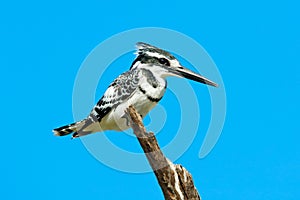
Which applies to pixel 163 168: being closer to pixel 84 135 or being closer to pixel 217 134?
pixel 217 134

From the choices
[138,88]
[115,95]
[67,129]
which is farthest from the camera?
[67,129]

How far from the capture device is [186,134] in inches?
347

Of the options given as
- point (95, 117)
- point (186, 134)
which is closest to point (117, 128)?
point (95, 117)

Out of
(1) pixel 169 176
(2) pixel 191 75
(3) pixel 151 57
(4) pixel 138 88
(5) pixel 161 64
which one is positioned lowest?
(1) pixel 169 176

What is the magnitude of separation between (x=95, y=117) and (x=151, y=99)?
1.10m

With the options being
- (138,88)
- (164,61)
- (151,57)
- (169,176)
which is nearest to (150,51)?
(151,57)

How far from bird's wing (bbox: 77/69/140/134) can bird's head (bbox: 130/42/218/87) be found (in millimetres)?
233

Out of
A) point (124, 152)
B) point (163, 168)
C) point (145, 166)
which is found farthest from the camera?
point (124, 152)

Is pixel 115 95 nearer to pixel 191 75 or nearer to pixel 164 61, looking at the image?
pixel 164 61

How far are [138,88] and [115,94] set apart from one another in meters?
0.48

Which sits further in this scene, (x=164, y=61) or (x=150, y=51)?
(x=150, y=51)

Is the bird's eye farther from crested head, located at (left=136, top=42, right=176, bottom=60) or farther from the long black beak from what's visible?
the long black beak

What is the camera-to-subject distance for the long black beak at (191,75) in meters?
9.15

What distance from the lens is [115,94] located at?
30.3 ft
